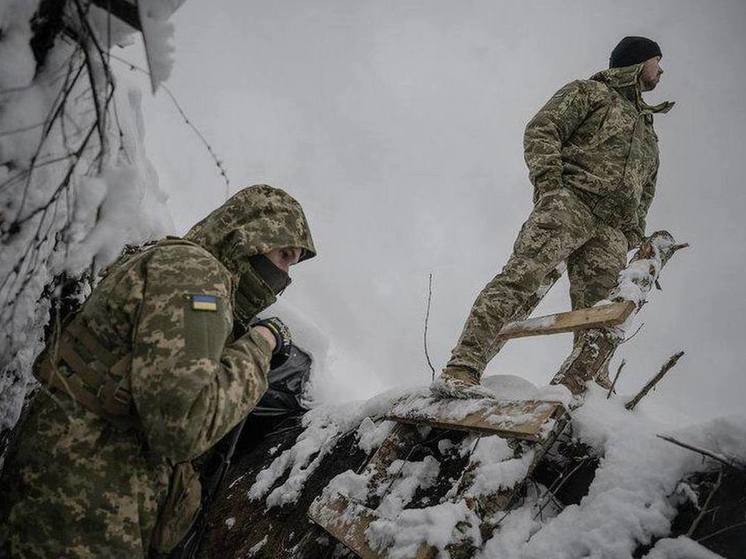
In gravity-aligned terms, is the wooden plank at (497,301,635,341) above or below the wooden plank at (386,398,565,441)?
above

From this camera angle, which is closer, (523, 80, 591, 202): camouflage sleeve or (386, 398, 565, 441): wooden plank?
(386, 398, 565, 441): wooden plank

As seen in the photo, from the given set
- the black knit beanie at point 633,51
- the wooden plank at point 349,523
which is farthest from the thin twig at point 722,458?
the black knit beanie at point 633,51

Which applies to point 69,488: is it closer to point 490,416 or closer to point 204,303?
point 204,303

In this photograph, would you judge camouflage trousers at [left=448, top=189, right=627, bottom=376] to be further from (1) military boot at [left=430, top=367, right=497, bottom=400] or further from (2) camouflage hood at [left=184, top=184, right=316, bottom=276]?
(2) camouflage hood at [left=184, top=184, right=316, bottom=276]

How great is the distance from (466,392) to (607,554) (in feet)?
2.91

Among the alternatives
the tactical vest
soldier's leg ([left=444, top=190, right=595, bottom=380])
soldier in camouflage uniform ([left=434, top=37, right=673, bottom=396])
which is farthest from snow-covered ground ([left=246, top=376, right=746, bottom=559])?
the tactical vest

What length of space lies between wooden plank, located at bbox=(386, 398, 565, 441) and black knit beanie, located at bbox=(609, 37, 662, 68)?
116 inches

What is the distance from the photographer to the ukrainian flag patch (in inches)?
52.1

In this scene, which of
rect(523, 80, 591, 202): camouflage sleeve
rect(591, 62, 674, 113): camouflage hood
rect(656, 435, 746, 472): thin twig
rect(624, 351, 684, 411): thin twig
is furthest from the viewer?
rect(591, 62, 674, 113): camouflage hood

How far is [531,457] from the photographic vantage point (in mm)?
1571

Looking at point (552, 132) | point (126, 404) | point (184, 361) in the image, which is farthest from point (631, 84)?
point (126, 404)

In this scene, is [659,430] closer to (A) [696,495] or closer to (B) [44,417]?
(A) [696,495]

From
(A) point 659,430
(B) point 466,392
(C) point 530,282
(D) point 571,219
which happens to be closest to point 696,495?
(A) point 659,430

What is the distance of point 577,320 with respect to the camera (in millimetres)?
2098
